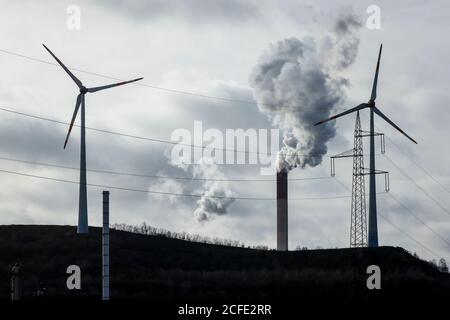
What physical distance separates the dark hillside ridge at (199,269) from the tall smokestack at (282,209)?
14.5 m

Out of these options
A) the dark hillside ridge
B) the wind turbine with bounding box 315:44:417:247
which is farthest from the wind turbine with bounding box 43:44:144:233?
the wind turbine with bounding box 315:44:417:247

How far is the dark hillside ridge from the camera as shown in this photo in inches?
4818

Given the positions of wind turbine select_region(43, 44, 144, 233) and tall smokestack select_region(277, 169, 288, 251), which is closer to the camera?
wind turbine select_region(43, 44, 144, 233)

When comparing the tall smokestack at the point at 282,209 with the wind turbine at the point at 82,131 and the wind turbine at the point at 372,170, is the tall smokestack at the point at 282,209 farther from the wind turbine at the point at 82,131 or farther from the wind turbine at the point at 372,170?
the wind turbine at the point at 82,131

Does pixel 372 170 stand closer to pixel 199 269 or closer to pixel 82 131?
pixel 199 269

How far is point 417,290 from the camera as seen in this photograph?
127 m

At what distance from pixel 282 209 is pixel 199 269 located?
119 feet

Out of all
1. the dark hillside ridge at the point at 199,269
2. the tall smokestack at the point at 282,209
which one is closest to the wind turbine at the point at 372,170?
the dark hillside ridge at the point at 199,269

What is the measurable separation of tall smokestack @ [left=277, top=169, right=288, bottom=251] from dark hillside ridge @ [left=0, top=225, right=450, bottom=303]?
1447 cm

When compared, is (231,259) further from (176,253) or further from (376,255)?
(376,255)

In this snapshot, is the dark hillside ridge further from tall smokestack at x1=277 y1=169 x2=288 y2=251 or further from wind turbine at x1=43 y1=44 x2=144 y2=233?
tall smokestack at x1=277 y1=169 x2=288 y2=251
